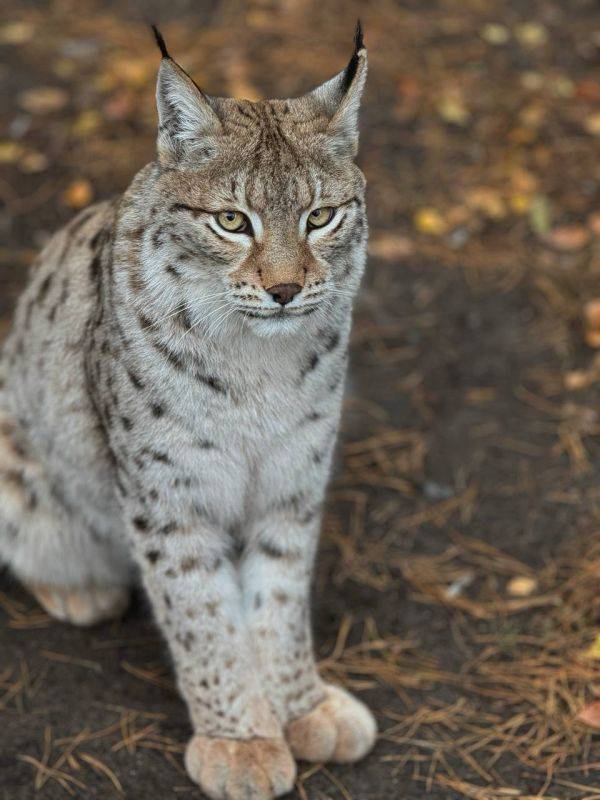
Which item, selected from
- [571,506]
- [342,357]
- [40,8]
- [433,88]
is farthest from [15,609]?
[40,8]

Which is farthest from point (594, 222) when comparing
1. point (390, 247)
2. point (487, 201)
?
point (390, 247)

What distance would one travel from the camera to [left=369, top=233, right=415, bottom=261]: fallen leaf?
582cm

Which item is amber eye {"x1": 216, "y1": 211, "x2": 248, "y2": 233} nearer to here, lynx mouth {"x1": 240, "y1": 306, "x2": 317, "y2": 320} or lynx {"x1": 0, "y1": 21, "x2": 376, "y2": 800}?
lynx {"x1": 0, "y1": 21, "x2": 376, "y2": 800}

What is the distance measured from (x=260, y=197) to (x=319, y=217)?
0.18m

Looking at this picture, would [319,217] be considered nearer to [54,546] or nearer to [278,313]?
[278,313]

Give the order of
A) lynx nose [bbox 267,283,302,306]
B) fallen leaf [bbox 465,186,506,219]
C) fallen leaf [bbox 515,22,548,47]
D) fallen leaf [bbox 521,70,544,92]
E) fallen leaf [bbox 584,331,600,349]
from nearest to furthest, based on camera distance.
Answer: lynx nose [bbox 267,283,302,306] → fallen leaf [bbox 584,331,600,349] → fallen leaf [bbox 465,186,506,219] → fallen leaf [bbox 521,70,544,92] → fallen leaf [bbox 515,22,548,47]

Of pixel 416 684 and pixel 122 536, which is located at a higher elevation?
pixel 122 536

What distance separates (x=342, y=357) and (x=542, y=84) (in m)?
3.95

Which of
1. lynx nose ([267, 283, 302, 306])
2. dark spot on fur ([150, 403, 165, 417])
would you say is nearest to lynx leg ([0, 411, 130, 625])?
dark spot on fur ([150, 403, 165, 417])

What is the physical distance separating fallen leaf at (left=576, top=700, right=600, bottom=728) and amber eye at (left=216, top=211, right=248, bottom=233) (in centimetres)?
196

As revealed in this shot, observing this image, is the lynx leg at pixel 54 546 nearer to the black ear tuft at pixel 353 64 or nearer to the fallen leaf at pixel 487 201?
the black ear tuft at pixel 353 64

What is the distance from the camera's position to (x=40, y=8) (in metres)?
7.25

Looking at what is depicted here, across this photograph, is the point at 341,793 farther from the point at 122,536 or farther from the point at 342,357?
the point at 342,357

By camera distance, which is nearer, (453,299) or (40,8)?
(453,299)
